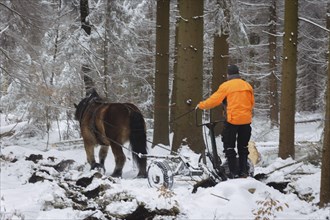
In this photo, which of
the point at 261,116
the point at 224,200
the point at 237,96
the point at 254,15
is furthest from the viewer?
the point at 261,116

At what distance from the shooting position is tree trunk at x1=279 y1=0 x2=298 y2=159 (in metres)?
10.4

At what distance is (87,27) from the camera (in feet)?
56.5

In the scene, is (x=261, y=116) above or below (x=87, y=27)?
below

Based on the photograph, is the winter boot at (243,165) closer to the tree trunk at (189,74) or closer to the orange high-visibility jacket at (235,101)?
the orange high-visibility jacket at (235,101)

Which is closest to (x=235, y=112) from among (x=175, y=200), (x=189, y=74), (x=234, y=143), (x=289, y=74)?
(x=234, y=143)

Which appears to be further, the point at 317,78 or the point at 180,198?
the point at 317,78

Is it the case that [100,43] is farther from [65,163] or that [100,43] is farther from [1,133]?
[65,163]

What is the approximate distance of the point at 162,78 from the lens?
44.4ft

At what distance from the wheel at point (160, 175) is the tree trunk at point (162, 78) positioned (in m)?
5.98

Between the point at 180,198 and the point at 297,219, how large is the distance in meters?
1.63

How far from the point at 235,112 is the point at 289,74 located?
3916 millimetres

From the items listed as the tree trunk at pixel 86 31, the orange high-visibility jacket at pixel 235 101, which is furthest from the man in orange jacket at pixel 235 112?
the tree trunk at pixel 86 31

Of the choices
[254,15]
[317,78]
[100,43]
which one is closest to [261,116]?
[317,78]

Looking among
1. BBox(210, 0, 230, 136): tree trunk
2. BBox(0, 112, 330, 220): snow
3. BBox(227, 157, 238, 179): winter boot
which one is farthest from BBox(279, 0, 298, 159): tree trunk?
BBox(210, 0, 230, 136): tree trunk
